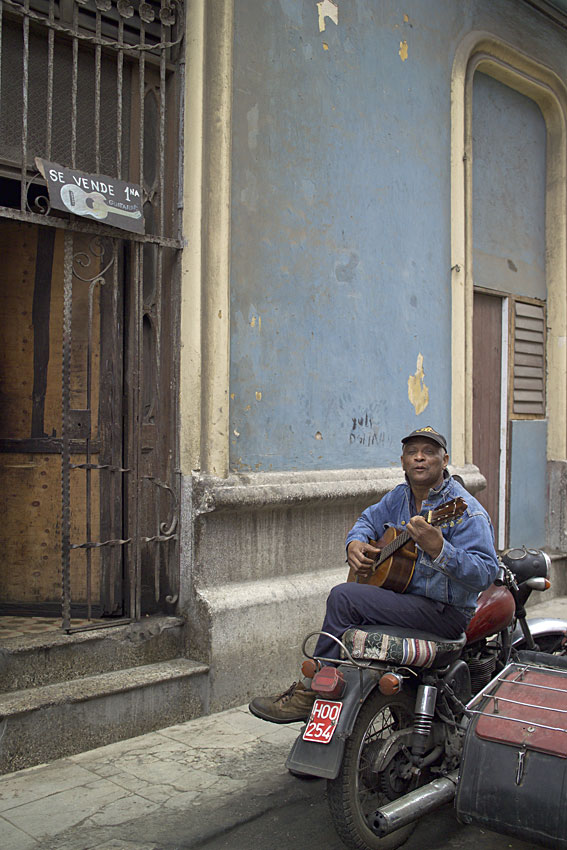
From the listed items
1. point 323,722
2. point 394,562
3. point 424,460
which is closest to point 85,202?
point 424,460

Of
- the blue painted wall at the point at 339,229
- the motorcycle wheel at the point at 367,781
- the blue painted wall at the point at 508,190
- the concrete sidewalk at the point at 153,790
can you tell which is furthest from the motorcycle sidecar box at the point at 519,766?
the blue painted wall at the point at 508,190

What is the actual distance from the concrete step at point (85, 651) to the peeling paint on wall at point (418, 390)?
261 centimetres

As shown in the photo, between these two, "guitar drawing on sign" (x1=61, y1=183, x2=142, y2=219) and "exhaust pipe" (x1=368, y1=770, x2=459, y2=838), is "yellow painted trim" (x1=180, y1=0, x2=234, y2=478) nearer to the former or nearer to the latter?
"guitar drawing on sign" (x1=61, y1=183, x2=142, y2=219)

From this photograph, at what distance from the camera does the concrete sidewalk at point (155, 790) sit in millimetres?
3395

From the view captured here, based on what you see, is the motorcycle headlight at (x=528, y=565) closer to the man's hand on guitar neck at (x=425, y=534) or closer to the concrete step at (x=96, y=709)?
the man's hand on guitar neck at (x=425, y=534)

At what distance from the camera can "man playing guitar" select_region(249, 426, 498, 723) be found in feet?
Answer: 11.0

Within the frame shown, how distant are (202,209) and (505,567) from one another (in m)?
2.65

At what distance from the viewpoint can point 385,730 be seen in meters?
3.40

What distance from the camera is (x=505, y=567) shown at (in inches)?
163

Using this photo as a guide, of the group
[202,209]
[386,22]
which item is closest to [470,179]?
[386,22]

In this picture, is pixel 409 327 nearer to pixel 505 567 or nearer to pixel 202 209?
pixel 202 209

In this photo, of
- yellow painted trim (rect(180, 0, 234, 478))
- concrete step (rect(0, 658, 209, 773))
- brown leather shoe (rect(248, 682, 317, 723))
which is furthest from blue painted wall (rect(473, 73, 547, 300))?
brown leather shoe (rect(248, 682, 317, 723))

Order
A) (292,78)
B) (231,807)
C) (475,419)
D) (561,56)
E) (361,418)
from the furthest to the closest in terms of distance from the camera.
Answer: (561,56), (475,419), (361,418), (292,78), (231,807)

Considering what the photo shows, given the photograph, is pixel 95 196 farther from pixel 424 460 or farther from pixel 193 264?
pixel 424 460
